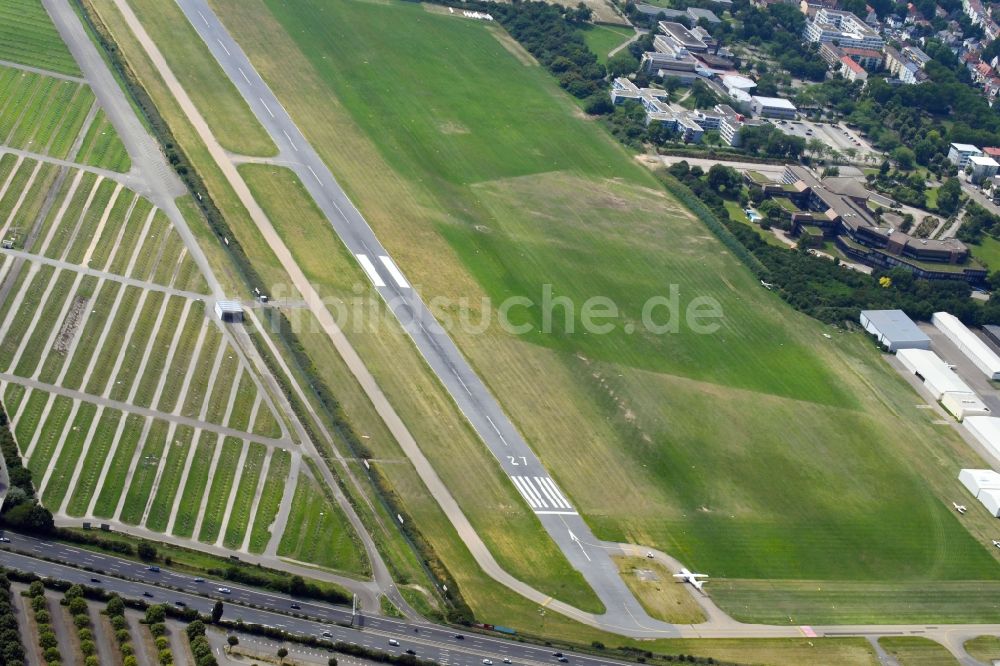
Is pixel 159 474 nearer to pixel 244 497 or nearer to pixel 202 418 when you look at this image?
pixel 244 497

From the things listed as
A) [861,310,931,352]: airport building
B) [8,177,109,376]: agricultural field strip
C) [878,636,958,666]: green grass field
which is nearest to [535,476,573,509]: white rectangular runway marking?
[878,636,958,666]: green grass field

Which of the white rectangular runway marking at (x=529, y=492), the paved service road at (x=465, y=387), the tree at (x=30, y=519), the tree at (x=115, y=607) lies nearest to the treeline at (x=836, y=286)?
the paved service road at (x=465, y=387)

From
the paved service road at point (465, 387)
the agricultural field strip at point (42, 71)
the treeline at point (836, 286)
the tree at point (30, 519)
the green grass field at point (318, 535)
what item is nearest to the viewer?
the tree at point (30, 519)

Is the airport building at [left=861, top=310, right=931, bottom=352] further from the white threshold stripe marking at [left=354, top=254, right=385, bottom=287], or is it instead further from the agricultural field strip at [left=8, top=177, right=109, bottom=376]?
the agricultural field strip at [left=8, top=177, right=109, bottom=376]

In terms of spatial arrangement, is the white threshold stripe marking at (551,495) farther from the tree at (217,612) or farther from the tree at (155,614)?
the tree at (155,614)

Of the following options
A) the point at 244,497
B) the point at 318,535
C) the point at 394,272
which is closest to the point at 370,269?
the point at 394,272

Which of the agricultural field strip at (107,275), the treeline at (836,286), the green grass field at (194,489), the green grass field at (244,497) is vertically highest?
the treeline at (836,286)

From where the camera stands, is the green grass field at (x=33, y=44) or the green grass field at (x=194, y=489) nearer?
the green grass field at (x=194, y=489)
